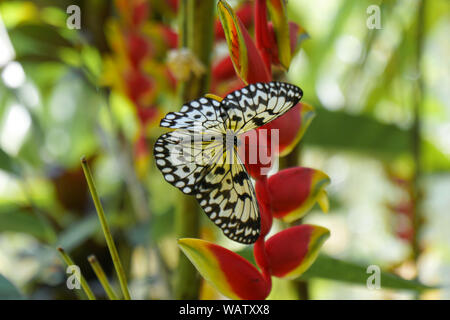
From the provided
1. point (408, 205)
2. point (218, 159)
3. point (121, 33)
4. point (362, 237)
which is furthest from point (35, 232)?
point (362, 237)

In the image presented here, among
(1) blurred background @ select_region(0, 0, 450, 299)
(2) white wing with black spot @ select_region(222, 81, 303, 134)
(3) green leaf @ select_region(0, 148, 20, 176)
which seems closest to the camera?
(2) white wing with black spot @ select_region(222, 81, 303, 134)

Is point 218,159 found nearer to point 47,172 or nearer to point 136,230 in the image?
point 136,230

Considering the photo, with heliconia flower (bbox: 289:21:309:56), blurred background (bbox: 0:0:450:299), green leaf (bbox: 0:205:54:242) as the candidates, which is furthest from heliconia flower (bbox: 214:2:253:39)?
green leaf (bbox: 0:205:54:242)

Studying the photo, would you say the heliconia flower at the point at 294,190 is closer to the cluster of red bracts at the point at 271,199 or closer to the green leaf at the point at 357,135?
the cluster of red bracts at the point at 271,199

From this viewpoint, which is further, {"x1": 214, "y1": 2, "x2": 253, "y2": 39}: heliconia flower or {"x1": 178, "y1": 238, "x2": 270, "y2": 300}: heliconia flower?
{"x1": 214, "y1": 2, "x2": 253, "y2": 39}: heliconia flower

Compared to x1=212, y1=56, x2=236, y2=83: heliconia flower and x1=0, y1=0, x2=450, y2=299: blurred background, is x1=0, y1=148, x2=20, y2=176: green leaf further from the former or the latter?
x1=212, y1=56, x2=236, y2=83: heliconia flower

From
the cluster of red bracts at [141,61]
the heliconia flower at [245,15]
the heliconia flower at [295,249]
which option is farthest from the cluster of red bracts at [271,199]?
the cluster of red bracts at [141,61]
